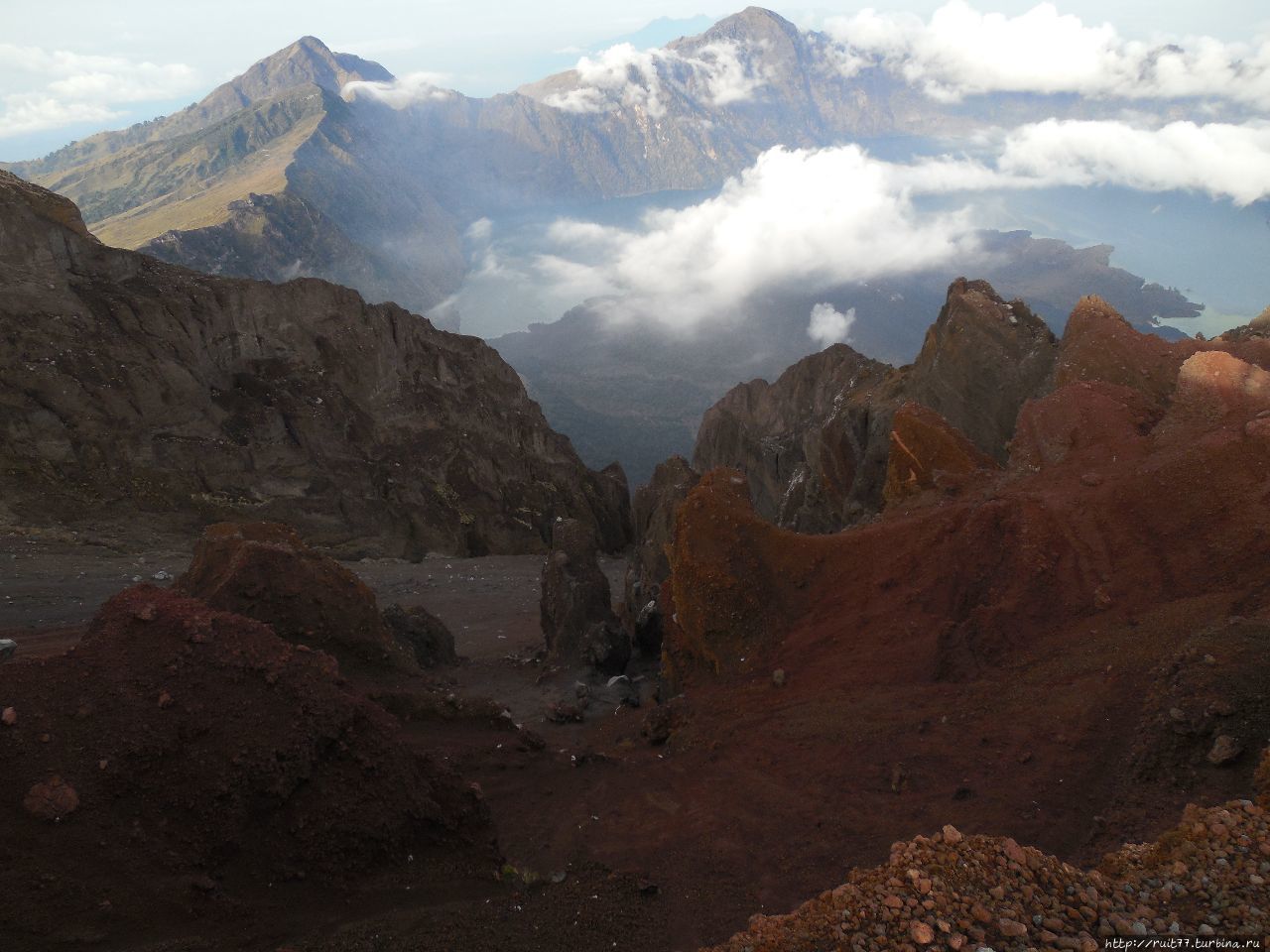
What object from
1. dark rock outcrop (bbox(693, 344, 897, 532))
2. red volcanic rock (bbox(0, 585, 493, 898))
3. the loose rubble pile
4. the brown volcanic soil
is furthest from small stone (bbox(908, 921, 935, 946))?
dark rock outcrop (bbox(693, 344, 897, 532))

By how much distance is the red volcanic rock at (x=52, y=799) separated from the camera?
27.1 ft

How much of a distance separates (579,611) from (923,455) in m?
11.1

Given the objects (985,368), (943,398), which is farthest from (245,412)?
(985,368)

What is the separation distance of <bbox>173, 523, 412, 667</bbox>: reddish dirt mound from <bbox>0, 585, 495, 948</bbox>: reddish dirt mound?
4637 mm

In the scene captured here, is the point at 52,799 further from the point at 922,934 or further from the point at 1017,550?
the point at 1017,550

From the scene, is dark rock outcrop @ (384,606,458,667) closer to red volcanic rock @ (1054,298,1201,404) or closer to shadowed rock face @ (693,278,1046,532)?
shadowed rock face @ (693,278,1046,532)

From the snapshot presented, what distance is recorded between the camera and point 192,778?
30.9ft

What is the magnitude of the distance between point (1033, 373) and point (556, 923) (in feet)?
92.1

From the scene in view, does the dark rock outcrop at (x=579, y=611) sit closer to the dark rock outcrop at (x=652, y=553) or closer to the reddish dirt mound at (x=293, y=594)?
the dark rock outcrop at (x=652, y=553)

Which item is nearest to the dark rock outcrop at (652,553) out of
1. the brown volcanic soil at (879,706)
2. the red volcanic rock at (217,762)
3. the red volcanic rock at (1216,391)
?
the brown volcanic soil at (879,706)

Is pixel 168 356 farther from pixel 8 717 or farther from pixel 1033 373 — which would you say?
pixel 1033 373

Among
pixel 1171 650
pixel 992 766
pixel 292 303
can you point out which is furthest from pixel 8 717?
pixel 292 303

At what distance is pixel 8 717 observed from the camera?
29.2 feet

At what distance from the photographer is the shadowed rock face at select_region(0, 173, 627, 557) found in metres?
32.8
